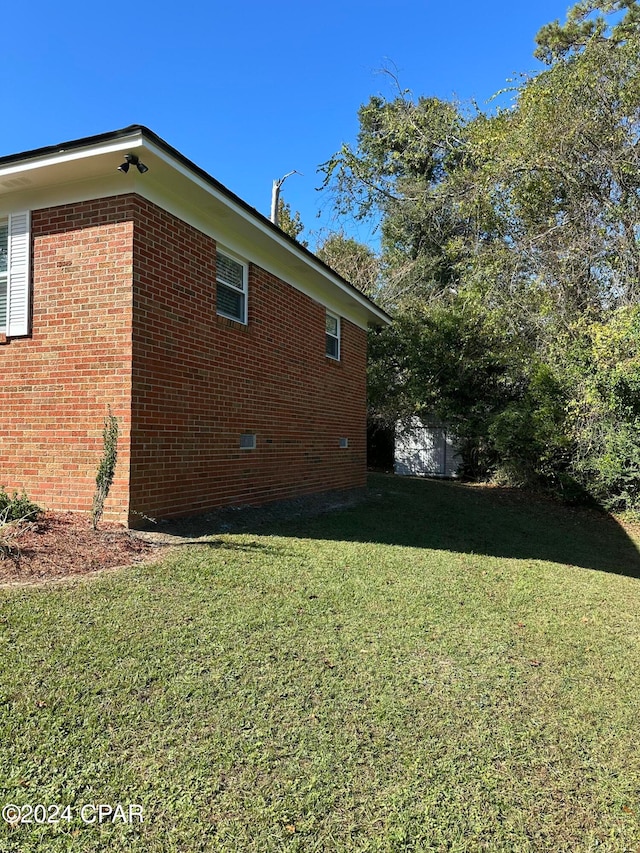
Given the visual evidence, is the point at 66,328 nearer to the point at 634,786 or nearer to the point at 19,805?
the point at 19,805

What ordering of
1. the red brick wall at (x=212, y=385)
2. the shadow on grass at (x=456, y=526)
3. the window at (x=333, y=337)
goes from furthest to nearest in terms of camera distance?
the window at (x=333, y=337) < the shadow on grass at (x=456, y=526) < the red brick wall at (x=212, y=385)

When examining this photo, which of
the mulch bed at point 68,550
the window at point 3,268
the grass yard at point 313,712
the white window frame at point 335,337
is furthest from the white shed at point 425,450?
the mulch bed at point 68,550

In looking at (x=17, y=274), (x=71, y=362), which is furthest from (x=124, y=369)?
(x=17, y=274)

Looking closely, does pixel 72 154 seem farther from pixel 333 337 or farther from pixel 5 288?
pixel 333 337

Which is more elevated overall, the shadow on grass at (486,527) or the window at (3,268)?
the window at (3,268)

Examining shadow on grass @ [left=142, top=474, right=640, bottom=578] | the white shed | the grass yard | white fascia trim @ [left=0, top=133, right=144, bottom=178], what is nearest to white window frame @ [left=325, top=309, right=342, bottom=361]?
shadow on grass @ [left=142, top=474, right=640, bottom=578]

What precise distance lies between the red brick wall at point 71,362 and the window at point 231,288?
5.89ft

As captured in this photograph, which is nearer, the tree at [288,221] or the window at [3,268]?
the window at [3,268]

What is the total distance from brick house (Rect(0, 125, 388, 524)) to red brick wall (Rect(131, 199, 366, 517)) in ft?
0.08

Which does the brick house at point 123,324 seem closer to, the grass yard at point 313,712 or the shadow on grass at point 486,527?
the grass yard at point 313,712

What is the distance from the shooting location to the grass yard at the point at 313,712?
2041 millimetres

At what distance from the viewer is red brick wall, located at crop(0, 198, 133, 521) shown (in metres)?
5.77

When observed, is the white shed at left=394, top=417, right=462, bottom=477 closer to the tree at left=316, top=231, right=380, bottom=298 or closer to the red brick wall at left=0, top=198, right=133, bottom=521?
the tree at left=316, top=231, right=380, bottom=298

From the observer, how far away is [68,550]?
4.70 m
